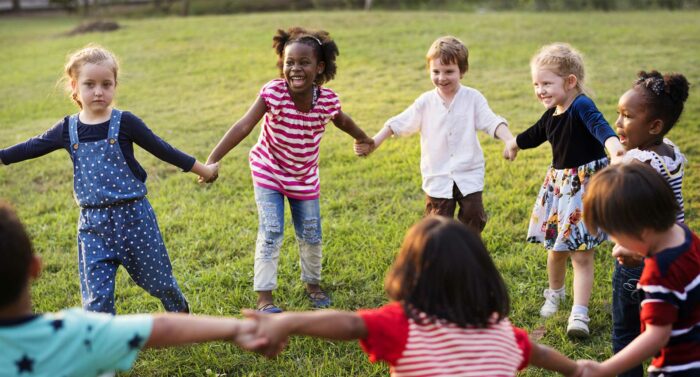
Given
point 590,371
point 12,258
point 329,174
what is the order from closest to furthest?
point 12,258 < point 590,371 < point 329,174

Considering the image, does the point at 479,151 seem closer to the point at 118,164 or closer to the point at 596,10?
the point at 118,164

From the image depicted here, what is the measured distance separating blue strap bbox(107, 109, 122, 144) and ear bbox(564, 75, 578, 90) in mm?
2417

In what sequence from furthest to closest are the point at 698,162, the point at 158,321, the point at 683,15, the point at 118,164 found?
the point at 683,15 → the point at 698,162 → the point at 118,164 → the point at 158,321

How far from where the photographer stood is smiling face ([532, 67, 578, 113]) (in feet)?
12.7

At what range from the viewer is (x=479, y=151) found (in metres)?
4.34

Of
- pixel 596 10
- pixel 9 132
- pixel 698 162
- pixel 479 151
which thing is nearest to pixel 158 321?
pixel 479 151

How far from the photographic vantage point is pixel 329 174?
676cm

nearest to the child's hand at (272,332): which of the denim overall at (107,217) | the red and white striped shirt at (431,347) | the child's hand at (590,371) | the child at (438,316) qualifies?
the child at (438,316)

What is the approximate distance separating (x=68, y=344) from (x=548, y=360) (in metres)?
1.48

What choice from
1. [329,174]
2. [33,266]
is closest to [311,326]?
[33,266]

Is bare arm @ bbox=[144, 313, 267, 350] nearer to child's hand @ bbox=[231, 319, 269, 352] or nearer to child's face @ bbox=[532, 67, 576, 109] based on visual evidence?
Answer: child's hand @ bbox=[231, 319, 269, 352]

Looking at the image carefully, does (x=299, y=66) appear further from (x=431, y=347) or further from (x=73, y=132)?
(x=431, y=347)

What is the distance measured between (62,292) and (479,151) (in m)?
2.83

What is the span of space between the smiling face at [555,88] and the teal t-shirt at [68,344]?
2.73 m
